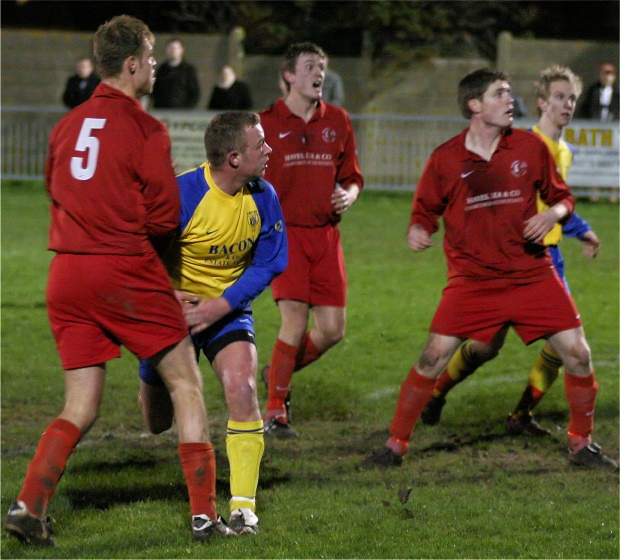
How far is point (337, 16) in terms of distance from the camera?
25016mm

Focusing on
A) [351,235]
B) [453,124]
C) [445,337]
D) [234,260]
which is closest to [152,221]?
[234,260]

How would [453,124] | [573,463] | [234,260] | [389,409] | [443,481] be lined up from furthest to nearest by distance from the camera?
1. [453,124]
2. [389,409]
3. [573,463]
4. [443,481]
5. [234,260]

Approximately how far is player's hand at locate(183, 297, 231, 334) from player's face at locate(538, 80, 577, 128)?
10.3ft

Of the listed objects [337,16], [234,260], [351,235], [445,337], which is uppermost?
[337,16]

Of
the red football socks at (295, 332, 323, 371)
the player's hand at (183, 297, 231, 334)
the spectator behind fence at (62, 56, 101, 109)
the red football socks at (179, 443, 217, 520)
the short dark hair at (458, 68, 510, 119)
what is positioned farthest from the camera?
the spectator behind fence at (62, 56, 101, 109)

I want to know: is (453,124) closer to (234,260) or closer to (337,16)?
(337,16)

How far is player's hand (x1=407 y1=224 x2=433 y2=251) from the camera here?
6410 mm

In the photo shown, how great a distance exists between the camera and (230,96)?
→ 18.3 meters

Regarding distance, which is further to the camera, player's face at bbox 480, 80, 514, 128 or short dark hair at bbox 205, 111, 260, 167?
player's face at bbox 480, 80, 514, 128

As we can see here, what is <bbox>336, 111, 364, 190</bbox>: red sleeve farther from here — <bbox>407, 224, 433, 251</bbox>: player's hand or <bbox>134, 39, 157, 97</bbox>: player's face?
<bbox>134, 39, 157, 97</bbox>: player's face

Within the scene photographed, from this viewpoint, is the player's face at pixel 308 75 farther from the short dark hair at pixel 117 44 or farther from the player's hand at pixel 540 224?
the short dark hair at pixel 117 44

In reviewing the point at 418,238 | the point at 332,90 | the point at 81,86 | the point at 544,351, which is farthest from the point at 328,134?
the point at 81,86

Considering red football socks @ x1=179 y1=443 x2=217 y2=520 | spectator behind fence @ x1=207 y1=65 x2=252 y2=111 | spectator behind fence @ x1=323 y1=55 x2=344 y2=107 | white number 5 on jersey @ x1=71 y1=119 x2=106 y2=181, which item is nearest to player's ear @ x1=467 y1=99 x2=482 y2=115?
white number 5 on jersey @ x1=71 y1=119 x2=106 y2=181

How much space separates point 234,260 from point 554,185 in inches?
85.2
